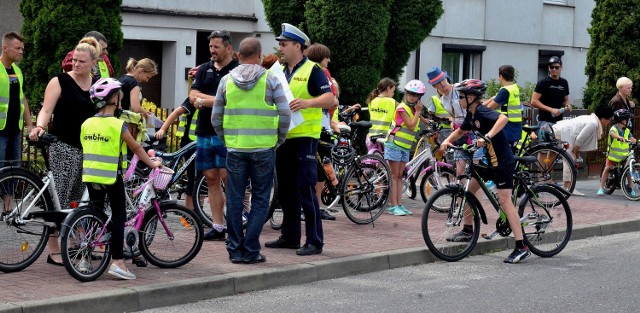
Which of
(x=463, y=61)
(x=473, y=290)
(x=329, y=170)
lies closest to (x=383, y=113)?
(x=329, y=170)

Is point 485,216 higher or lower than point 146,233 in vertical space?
higher

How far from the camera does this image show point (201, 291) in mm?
8594

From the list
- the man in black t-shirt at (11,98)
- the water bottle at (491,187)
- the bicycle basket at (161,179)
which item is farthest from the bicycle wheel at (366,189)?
the man in black t-shirt at (11,98)

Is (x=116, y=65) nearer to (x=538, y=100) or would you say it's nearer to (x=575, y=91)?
(x=538, y=100)

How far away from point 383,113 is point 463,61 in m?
12.6

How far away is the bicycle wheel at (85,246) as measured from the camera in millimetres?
8414

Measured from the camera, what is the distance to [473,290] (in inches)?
363

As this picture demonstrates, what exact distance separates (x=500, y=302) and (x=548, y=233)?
255cm

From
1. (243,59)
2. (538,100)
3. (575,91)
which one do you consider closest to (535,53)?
(575,91)

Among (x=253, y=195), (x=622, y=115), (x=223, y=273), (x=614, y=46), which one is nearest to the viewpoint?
(x=223, y=273)

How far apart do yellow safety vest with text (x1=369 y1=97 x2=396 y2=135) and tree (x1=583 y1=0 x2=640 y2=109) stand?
26.0 feet

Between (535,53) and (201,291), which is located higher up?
(535,53)

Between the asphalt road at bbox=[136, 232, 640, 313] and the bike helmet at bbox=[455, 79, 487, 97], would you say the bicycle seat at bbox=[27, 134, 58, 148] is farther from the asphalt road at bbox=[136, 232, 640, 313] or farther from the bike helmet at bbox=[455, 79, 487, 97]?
the bike helmet at bbox=[455, 79, 487, 97]

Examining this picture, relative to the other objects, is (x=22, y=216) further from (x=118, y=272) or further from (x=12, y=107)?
(x=12, y=107)
